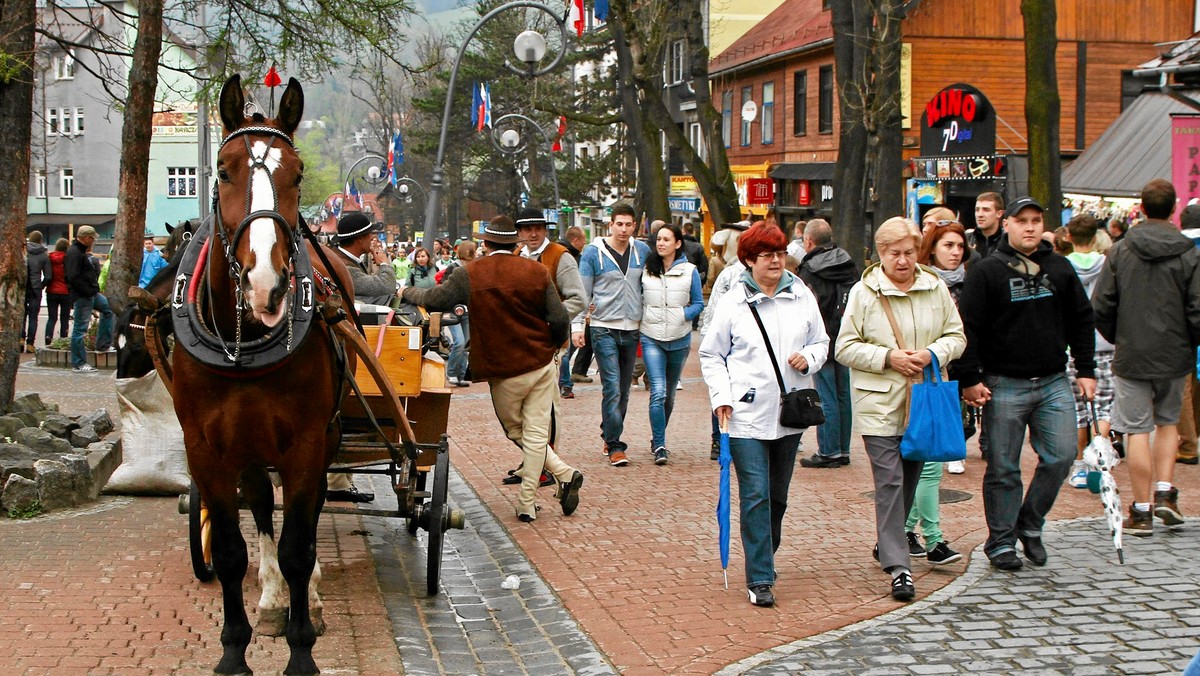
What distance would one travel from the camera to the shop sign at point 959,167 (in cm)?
3291

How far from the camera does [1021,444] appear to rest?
25.5 ft

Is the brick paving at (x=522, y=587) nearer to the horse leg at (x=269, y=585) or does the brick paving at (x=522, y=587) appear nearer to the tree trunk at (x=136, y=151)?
the horse leg at (x=269, y=585)

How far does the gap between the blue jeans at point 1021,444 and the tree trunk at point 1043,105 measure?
1040 centimetres

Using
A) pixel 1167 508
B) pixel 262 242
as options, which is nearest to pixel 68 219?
pixel 1167 508

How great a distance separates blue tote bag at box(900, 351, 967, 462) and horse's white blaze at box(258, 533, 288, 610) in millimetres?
3186

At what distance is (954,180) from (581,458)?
23.8 metres

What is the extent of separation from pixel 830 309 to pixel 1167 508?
3.53m

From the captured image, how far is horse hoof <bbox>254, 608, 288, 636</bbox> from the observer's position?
6.56 m

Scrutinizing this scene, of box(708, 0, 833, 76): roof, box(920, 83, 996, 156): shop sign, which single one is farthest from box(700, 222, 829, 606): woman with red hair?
box(708, 0, 833, 76): roof

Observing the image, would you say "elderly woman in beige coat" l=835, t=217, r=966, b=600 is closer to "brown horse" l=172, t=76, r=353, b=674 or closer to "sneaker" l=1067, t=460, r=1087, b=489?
"brown horse" l=172, t=76, r=353, b=674

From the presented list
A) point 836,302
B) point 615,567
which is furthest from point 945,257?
point 615,567

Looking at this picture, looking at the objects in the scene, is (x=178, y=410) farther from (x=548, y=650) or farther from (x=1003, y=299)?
(x=1003, y=299)

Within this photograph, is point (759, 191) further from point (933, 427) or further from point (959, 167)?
point (933, 427)

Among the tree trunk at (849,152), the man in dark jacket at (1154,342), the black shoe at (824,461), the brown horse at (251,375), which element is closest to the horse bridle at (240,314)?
the brown horse at (251,375)
